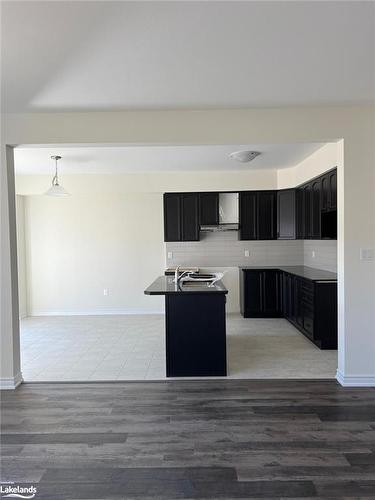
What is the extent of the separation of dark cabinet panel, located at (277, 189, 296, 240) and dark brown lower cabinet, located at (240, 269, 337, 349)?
2.21ft

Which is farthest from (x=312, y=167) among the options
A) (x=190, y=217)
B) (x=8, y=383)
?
(x=8, y=383)

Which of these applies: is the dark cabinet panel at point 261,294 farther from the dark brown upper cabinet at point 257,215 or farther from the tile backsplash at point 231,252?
the dark brown upper cabinet at point 257,215

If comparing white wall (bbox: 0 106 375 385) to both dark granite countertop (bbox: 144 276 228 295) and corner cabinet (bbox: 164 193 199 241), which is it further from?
corner cabinet (bbox: 164 193 199 241)

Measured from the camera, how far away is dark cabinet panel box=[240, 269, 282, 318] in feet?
19.4

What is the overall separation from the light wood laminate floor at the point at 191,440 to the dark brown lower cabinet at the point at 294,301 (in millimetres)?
1180

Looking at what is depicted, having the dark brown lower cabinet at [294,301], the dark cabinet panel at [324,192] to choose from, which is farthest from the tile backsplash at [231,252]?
the dark cabinet panel at [324,192]

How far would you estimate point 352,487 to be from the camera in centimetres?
189

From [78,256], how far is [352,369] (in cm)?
511

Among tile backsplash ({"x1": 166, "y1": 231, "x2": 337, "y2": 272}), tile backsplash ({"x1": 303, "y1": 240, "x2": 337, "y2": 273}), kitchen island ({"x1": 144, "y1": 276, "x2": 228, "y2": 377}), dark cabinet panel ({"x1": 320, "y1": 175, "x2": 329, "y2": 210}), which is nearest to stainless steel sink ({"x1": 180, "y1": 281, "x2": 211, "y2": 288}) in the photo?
kitchen island ({"x1": 144, "y1": 276, "x2": 228, "y2": 377})

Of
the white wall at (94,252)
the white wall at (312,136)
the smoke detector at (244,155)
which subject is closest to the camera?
the white wall at (312,136)

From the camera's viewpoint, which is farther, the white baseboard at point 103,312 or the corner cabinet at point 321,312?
the white baseboard at point 103,312

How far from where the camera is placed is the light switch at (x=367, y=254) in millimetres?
3164

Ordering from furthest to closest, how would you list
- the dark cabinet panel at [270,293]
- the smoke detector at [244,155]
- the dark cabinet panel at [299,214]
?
the dark cabinet panel at [270,293] → the dark cabinet panel at [299,214] → the smoke detector at [244,155]

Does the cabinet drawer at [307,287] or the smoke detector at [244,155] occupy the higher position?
the smoke detector at [244,155]
